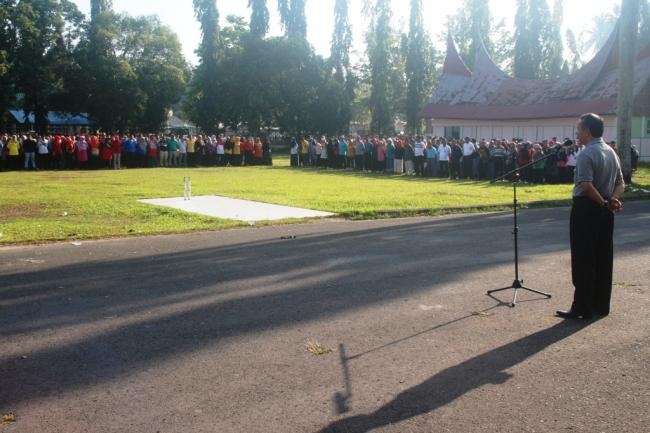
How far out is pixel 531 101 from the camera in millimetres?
46219

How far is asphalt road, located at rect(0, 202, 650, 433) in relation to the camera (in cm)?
406

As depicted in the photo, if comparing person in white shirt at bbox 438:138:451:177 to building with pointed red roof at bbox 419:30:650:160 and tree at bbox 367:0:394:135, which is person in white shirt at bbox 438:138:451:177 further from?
tree at bbox 367:0:394:135

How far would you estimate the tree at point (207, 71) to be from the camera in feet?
188

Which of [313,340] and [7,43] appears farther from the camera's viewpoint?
[7,43]

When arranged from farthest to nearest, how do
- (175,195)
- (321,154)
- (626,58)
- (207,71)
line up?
(207,71) < (321,154) < (626,58) < (175,195)

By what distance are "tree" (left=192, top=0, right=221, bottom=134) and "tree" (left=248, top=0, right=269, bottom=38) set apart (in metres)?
3.21

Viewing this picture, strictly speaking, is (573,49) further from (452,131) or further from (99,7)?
(99,7)

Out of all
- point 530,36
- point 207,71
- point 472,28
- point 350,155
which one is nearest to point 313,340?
point 350,155

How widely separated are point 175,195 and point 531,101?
3427 centimetres

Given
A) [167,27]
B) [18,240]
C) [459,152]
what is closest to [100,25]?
[167,27]

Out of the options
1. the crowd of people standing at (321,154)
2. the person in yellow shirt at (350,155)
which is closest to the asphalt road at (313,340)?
the crowd of people standing at (321,154)

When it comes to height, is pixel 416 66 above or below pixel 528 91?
above

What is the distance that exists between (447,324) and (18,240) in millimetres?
7728

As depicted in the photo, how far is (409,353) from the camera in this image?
5.18 metres
